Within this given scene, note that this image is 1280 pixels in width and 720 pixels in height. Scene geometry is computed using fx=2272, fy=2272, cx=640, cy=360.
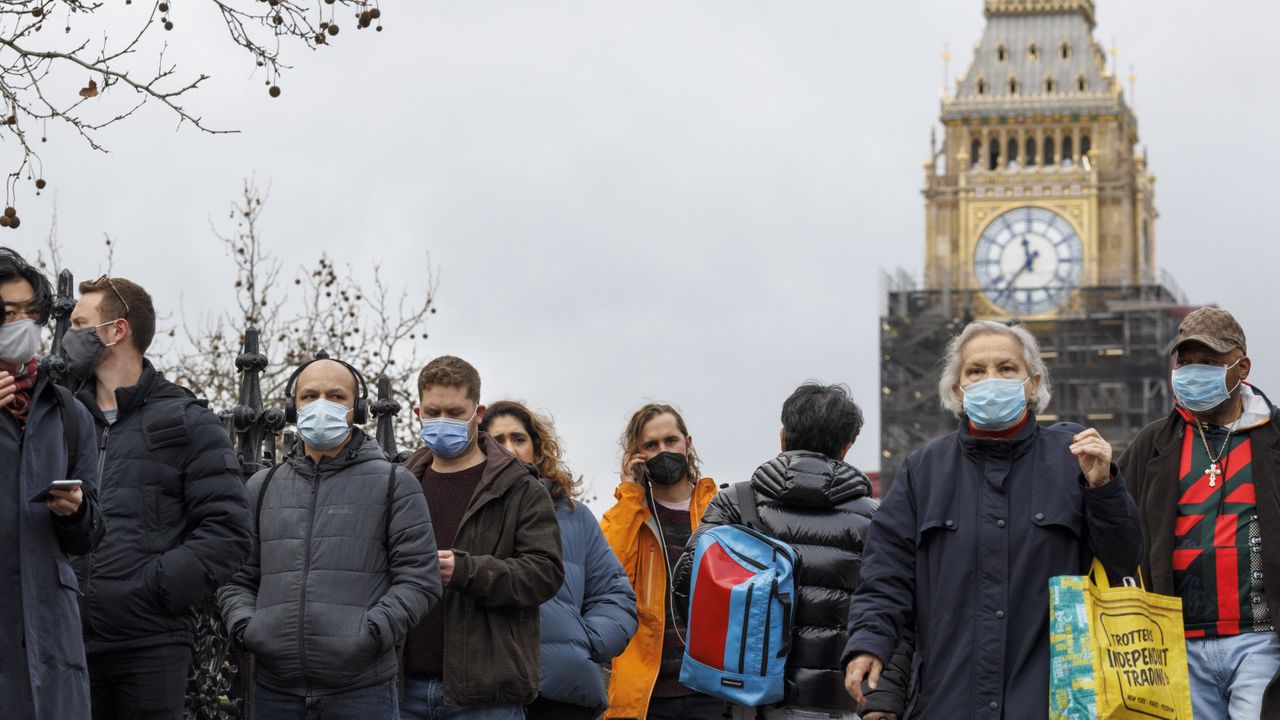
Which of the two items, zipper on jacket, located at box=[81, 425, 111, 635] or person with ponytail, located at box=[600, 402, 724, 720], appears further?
person with ponytail, located at box=[600, 402, 724, 720]

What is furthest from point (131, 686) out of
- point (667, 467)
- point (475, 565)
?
point (667, 467)

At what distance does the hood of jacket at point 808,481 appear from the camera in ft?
25.5

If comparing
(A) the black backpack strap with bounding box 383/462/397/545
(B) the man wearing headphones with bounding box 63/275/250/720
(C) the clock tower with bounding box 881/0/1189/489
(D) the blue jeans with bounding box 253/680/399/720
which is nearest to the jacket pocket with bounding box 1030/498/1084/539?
(A) the black backpack strap with bounding box 383/462/397/545

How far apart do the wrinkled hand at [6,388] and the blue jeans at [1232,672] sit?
3.81 m

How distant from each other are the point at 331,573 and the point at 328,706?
42cm

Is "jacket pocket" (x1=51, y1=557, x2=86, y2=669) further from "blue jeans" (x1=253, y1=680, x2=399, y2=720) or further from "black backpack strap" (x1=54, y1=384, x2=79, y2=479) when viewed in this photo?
"blue jeans" (x1=253, y1=680, x2=399, y2=720)

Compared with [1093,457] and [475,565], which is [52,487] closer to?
[475,565]

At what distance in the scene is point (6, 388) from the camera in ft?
20.2

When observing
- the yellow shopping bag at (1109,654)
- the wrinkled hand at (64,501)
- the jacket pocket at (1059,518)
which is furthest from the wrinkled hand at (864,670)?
the wrinkled hand at (64,501)

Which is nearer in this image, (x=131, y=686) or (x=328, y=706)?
(x=131, y=686)

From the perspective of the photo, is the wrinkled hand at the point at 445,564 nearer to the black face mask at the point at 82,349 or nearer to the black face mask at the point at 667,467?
the black face mask at the point at 82,349

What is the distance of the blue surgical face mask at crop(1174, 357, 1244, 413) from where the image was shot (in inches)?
300

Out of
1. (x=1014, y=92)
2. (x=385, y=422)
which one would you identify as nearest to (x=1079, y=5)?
(x=1014, y=92)

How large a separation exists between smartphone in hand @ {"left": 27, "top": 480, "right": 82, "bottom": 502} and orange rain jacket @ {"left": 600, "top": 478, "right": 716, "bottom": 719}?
10.7 feet
